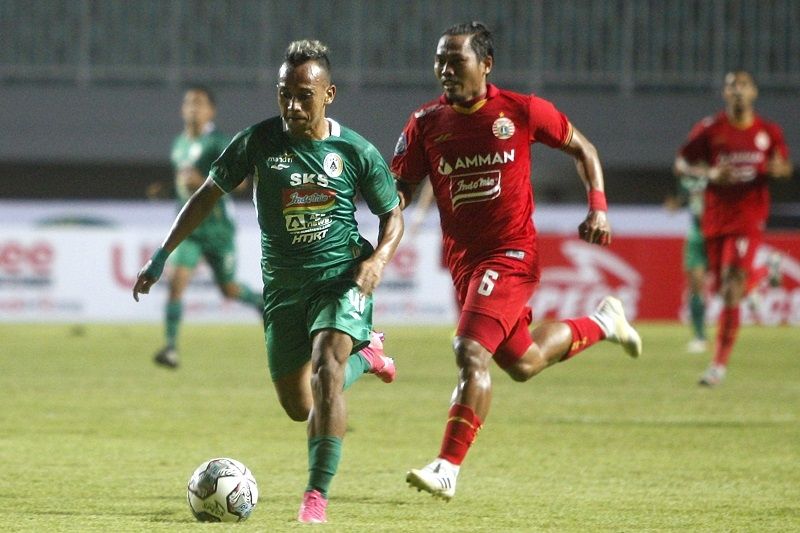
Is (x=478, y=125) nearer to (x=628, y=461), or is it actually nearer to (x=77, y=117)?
(x=628, y=461)

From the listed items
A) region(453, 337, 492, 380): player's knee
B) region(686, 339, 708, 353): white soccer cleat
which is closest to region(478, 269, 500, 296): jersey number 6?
region(453, 337, 492, 380): player's knee

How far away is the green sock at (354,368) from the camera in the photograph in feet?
19.5

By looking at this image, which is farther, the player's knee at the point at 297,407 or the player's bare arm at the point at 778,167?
the player's bare arm at the point at 778,167

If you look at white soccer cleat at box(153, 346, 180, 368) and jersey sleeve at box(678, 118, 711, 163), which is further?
white soccer cleat at box(153, 346, 180, 368)

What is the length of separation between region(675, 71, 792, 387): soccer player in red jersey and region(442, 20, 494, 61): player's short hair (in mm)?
5213

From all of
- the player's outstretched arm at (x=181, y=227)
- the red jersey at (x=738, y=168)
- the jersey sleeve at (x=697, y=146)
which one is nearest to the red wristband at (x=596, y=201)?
the player's outstretched arm at (x=181, y=227)

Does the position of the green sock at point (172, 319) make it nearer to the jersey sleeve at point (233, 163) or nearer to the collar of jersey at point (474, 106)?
the collar of jersey at point (474, 106)

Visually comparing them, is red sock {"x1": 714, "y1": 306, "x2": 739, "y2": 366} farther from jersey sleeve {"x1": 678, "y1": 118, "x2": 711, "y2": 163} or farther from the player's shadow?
the player's shadow

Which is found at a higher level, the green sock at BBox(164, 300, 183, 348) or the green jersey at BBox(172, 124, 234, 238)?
the green jersey at BBox(172, 124, 234, 238)

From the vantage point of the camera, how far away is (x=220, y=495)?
5387 millimetres

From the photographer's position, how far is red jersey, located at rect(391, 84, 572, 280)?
258 inches

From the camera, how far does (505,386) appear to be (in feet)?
39.4

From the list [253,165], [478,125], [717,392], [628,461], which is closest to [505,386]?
[717,392]

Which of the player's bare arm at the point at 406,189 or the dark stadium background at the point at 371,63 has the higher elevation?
the player's bare arm at the point at 406,189
